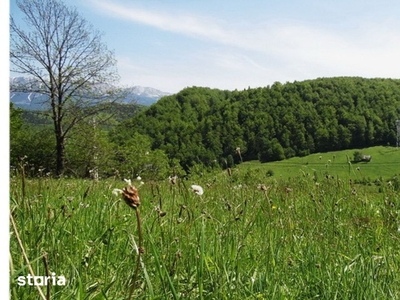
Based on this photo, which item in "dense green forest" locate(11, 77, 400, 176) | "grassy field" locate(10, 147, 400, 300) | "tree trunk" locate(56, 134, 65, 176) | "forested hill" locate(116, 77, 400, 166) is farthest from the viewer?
"forested hill" locate(116, 77, 400, 166)

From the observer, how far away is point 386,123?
7550cm

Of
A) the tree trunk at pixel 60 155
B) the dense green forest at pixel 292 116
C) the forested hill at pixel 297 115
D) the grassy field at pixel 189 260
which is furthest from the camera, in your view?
the forested hill at pixel 297 115

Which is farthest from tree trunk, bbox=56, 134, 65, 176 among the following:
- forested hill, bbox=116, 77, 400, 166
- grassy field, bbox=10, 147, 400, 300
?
forested hill, bbox=116, 77, 400, 166

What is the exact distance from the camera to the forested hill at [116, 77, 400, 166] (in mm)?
74250

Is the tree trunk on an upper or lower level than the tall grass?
lower

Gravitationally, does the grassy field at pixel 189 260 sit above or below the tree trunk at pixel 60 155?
above

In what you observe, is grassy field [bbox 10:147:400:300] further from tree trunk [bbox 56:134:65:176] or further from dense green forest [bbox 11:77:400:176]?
dense green forest [bbox 11:77:400:176]

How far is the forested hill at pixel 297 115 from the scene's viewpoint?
74250mm

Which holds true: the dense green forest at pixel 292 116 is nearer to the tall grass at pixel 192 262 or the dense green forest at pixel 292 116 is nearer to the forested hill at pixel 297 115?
the forested hill at pixel 297 115

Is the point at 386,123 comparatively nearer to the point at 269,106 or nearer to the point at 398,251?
the point at 269,106

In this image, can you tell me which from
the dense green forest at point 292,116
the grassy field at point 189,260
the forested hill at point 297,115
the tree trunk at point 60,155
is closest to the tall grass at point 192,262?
the grassy field at point 189,260

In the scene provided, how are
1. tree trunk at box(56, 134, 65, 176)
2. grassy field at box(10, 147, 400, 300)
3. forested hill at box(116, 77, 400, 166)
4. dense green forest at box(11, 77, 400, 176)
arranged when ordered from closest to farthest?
grassy field at box(10, 147, 400, 300) < tree trunk at box(56, 134, 65, 176) < dense green forest at box(11, 77, 400, 176) < forested hill at box(116, 77, 400, 166)
